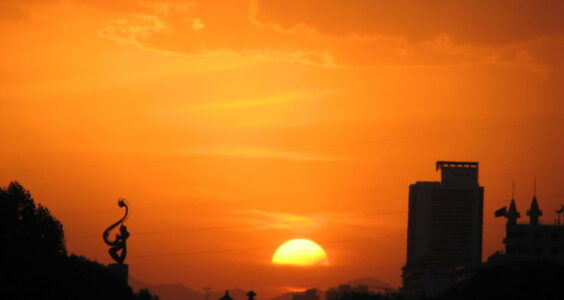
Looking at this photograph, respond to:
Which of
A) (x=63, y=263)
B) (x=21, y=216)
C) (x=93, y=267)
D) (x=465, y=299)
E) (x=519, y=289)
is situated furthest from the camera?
(x=21, y=216)

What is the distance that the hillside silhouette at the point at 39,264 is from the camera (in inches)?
5256

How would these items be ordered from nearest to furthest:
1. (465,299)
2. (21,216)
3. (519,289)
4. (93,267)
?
(519,289) < (465,299) < (93,267) < (21,216)

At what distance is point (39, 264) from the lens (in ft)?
461

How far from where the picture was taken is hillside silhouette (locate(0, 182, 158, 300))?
134 metres

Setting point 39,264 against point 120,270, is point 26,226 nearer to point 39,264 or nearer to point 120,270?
point 120,270

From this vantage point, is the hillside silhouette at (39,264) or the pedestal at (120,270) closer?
the hillside silhouette at (39,264)

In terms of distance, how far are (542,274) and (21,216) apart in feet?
244

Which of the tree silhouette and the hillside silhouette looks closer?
the hillside silhouette

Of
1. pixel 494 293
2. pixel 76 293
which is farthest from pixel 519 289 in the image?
pixel 76 293

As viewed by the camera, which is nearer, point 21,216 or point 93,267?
point 93,267

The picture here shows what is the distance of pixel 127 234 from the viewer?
156 meters

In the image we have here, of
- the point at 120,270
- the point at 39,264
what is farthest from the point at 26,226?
the point at 39,264

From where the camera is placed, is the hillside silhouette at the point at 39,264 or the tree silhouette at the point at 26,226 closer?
the hillside silhouette at the point at 39,264

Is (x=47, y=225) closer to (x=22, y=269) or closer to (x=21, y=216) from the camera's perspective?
(x=21, y=216)
